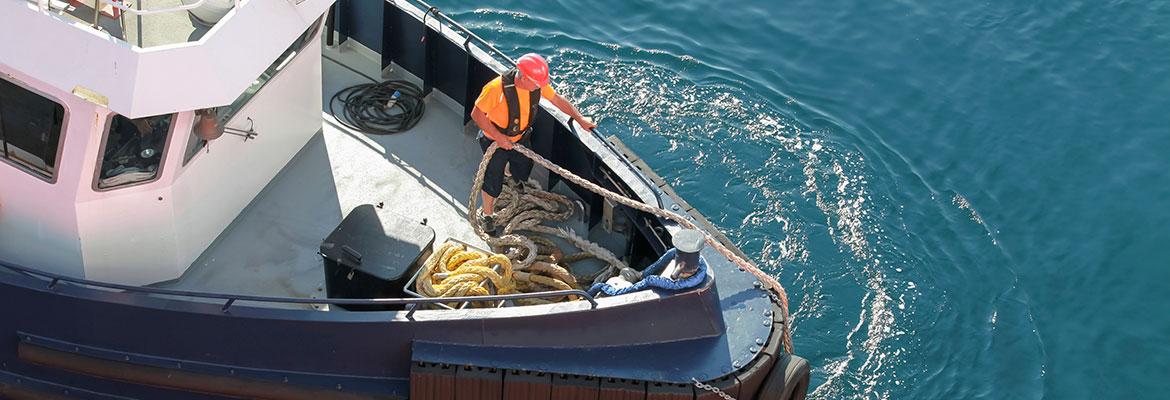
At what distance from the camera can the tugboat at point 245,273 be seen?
686 cm

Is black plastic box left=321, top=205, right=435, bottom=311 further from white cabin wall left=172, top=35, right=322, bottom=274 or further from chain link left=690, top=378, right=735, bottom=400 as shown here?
chain link left=690, top=378, right=735, bottom=400

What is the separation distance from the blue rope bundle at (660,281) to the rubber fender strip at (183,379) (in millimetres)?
1394

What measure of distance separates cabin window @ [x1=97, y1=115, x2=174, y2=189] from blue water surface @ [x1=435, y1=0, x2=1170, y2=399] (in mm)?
5119

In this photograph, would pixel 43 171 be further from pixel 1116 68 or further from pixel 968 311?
pixel 1116 68

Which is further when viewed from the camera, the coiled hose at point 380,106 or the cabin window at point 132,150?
the coiled hose at point 380,106

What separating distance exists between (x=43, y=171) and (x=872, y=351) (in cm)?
614

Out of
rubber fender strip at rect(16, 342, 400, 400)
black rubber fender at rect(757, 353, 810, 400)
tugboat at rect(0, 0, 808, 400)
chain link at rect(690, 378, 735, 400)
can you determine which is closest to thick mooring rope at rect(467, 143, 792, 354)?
tugboat at rect(0, 0, 808, 400)

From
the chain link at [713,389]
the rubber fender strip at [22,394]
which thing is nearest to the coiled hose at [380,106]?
the rubber fender strip at [22,394]

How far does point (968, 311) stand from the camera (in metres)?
10.5

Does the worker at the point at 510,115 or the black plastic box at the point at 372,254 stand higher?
the worker at the point at 510,115

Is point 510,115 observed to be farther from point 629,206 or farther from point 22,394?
point 22,394

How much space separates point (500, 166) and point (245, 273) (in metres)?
1.74

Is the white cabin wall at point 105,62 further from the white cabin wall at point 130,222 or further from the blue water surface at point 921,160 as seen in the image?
the blue water surface at point 921,160

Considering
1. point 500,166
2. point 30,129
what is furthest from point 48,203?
point 500,166
